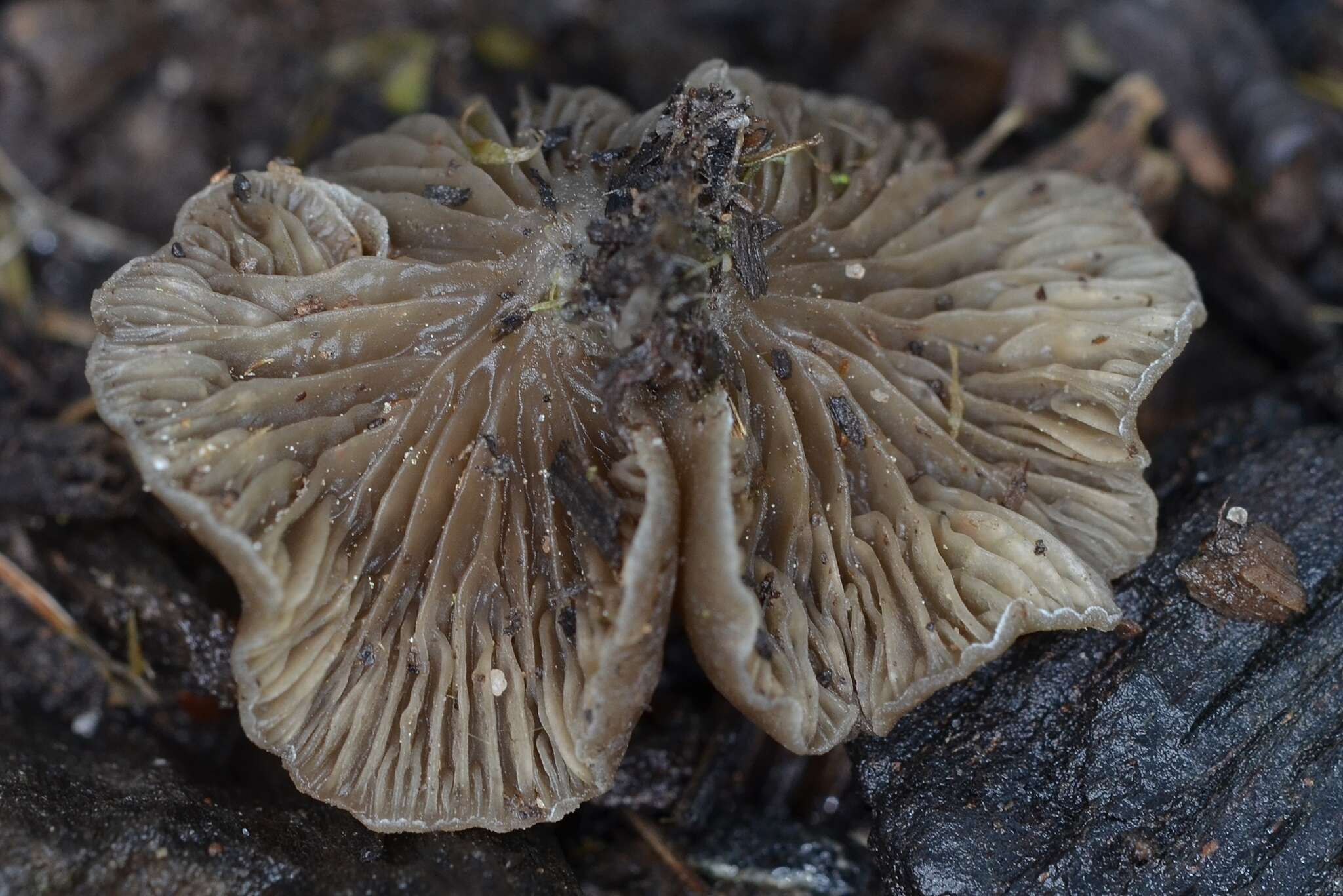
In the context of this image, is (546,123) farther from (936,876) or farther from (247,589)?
(936,876)

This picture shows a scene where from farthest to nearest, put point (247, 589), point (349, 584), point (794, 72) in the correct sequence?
point (794, 72) → point (349, 584) → point (247, 589)

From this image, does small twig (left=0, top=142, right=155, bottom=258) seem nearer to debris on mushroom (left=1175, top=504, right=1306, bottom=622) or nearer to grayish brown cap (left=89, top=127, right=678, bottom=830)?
grayish brown cap (left=89, top=127, right=678, bottom=830)

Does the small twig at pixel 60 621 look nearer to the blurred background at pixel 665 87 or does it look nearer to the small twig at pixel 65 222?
the blurred background at pixel 665 87

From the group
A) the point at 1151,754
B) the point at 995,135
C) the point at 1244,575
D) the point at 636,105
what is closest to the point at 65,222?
the point at 636,105

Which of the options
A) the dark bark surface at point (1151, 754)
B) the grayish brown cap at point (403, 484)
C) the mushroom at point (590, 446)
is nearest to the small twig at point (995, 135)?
the mushroom at point (590, 446)

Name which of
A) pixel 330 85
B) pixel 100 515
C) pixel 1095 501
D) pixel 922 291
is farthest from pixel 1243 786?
pixel 330 85

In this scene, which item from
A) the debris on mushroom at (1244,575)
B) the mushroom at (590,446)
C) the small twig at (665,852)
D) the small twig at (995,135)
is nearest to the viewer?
the mushroom at (590,446)

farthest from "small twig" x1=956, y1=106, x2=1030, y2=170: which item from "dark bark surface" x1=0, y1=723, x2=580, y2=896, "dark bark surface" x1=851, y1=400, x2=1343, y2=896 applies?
"dark bark surface" x1=0, y1=723, x2=580, y2=896
